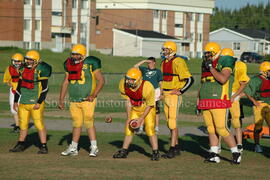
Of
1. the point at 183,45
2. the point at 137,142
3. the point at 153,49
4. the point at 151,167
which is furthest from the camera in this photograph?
the point at 183,45

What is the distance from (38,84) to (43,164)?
2171 mm

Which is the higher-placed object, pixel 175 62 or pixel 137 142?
pixel 175 62

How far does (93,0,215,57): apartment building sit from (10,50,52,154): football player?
79.0 metres

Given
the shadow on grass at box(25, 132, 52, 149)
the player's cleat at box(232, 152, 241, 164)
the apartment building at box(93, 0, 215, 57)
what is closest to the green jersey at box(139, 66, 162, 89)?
the shadow on grass at box(25, 132, 52, 149)

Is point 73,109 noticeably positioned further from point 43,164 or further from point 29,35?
point 29,35

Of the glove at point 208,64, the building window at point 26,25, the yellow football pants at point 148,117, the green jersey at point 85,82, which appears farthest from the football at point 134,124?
the building window at point 26,25

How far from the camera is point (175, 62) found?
13422mm

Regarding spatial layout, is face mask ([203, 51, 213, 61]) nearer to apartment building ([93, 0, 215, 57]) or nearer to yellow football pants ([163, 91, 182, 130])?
yellow football pants ([163, 91, 182, 130])

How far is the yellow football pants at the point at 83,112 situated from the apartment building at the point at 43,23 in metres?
59.5

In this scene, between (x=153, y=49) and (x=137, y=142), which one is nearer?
(x=137, y=142)

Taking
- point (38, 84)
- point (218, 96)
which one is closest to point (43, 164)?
point (38, 84)

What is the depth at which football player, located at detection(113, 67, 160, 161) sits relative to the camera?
40.1ft

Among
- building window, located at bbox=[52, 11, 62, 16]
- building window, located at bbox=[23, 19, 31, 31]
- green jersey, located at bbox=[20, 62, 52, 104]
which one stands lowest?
green jersey, located at bbox=[20, 62, 52, 104]

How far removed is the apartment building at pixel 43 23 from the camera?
73.9m
